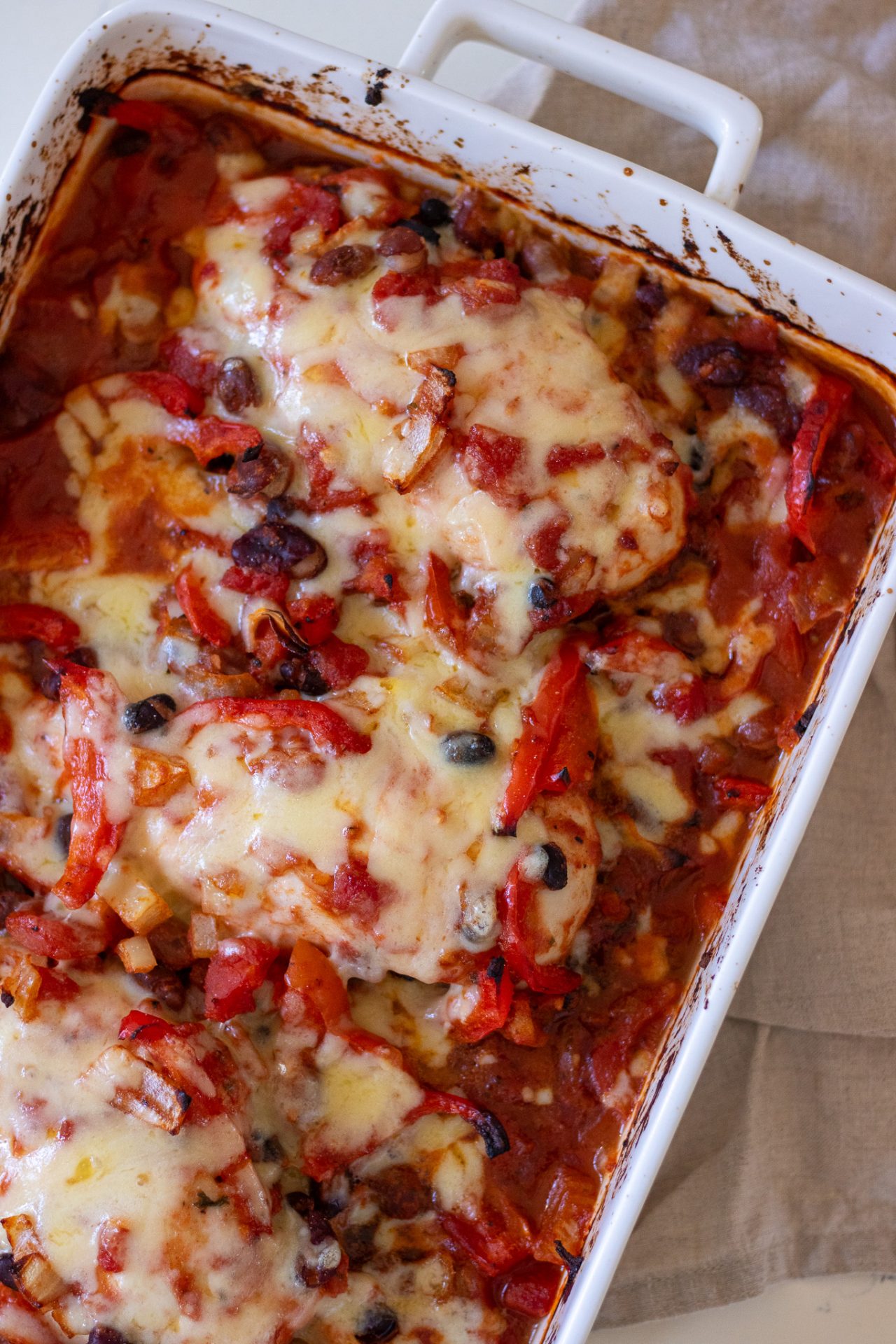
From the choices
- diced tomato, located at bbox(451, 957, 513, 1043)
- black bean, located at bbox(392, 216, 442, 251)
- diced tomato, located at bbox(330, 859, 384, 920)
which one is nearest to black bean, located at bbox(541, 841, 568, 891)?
diced tomato, located at bbox(451, 957, 513, 1043)

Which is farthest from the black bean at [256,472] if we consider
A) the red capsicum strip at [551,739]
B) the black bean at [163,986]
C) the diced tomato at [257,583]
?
the black bean at [163,986]

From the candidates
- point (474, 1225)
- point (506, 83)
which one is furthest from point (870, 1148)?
point (506, 83)

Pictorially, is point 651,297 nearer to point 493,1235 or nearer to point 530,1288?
point 493,1235

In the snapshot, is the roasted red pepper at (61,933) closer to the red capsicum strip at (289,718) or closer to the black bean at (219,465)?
the red capsicum strip at (289,718)

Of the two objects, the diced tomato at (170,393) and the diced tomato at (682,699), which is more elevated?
the diced tomato at (170,393)

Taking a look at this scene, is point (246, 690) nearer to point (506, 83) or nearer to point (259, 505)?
point (259, 505)

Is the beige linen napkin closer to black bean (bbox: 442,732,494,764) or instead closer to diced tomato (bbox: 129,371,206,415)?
black bean (bbox: 442,732,494,764)

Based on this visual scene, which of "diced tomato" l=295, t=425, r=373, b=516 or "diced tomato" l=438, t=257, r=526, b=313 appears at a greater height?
"diced tomato" l=438, t=257, r=526, b=313
